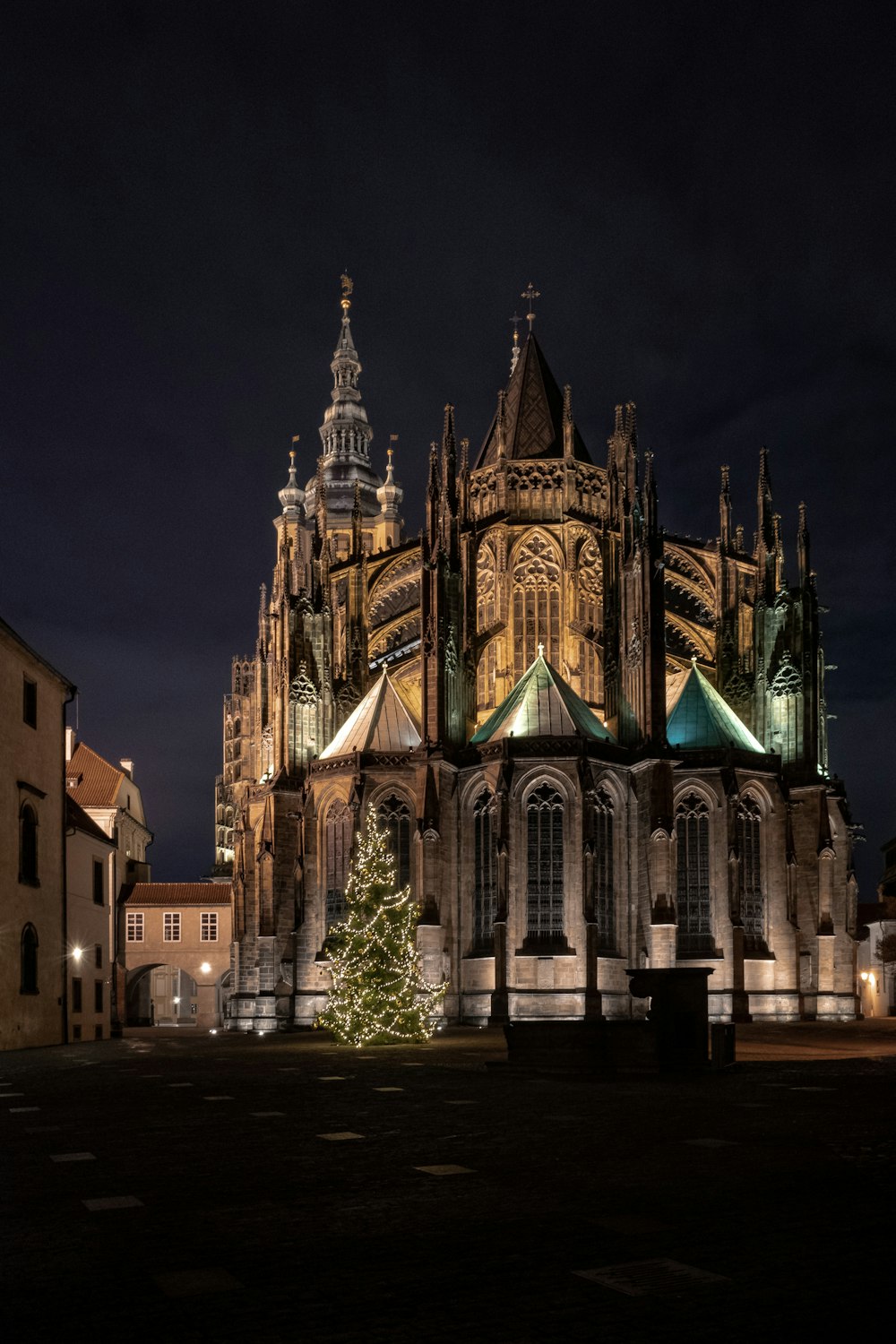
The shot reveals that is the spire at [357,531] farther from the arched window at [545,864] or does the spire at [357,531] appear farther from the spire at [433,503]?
the arched window at [545,864]

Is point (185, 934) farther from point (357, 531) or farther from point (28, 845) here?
point (28, 845)

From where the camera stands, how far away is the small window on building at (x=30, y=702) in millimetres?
31734

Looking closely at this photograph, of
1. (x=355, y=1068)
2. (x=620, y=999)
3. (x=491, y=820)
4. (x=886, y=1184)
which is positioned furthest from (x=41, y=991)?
(x=886, y=1184)

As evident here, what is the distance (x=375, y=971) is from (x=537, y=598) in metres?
20.8

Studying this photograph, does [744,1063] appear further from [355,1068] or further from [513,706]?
[513,706]

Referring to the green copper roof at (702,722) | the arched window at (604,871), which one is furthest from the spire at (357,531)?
the arched window at (604,871)

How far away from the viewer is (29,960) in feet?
104

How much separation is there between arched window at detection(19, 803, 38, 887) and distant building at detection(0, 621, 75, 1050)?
0.07 ft

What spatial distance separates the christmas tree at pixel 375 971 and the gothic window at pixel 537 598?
1693 cm

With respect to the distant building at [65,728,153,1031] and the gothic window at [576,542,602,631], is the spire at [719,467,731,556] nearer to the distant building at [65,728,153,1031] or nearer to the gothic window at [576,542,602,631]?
the gothic window at [576,542,602,631]

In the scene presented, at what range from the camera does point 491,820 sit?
4278 cm

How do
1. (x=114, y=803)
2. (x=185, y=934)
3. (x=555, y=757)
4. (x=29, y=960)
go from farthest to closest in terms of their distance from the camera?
1. (x=185, y=934)
2. (x=114, y=803)
3. (x=555, y=757)
4. (x=29, y=960)

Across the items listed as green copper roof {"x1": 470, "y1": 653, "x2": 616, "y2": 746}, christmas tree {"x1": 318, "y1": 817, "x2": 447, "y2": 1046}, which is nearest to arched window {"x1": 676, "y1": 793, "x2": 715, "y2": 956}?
green copper roof {"x1": 470, "y1": 653, "x2": 616, "y2": 746}

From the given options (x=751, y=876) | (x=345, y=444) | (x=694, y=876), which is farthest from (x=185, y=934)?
(x=345, y=444)
